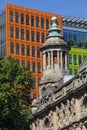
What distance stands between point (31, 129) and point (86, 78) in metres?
19.3

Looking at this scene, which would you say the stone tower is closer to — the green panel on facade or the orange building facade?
the orange building facade

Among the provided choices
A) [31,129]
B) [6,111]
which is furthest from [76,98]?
[31,129]

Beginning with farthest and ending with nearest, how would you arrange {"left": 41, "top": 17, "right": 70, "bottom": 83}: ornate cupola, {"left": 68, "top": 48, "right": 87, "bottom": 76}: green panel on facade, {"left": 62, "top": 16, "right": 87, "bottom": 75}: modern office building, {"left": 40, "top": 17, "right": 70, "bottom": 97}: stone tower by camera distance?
{"left": 62, "top": 16, "right": 87, "bottom": 75}: modern office building → {"left": 68, "top": 48, "right": 87, "bottom": 76}: green panel on facade → {"left": 41, "top": 17, "right": 70, "bottom": 83}: ornate cupola → {"left": 40, "top": 17, "right": 70, "bottom": 97}: stone tower

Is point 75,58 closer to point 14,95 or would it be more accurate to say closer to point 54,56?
point 54,56

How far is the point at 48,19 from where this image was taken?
12288 centimetres

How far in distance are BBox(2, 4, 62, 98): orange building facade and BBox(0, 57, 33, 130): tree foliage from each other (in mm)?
49355

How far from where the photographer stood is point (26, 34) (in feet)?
393

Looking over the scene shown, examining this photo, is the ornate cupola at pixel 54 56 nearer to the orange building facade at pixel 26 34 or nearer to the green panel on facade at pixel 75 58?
the orange building facade at pixel 26 34

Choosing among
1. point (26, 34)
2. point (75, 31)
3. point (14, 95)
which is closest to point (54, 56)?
point (14, 95)

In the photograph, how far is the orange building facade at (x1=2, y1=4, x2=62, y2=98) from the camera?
385 feet

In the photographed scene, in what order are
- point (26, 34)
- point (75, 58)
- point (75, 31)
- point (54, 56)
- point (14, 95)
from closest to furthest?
point (14, 95), point (54, 56), point (26, 34), point (75, 58), point (75, 31)

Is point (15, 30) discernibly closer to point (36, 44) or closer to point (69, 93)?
point (36, 44)

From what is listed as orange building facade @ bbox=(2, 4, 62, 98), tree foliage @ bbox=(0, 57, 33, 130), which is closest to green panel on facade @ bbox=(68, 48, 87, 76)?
orange building facade @ bbox=(2, 4, 62, 98)

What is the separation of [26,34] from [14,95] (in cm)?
6267
